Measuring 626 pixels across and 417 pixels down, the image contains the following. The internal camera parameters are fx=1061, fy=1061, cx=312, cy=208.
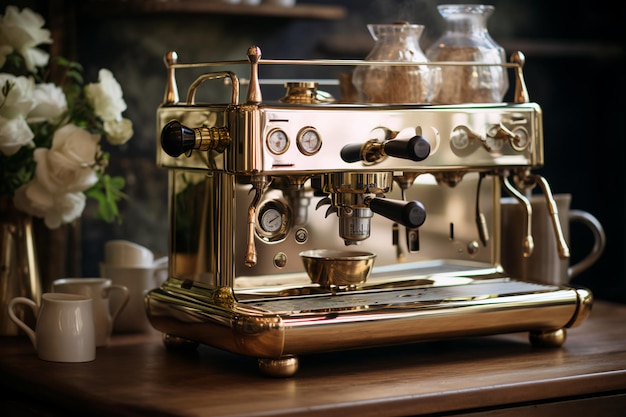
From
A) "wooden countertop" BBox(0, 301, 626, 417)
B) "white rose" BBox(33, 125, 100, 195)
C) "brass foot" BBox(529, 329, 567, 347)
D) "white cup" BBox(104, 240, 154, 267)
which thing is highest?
"white rose" BBox(33, 125, 100, 195)

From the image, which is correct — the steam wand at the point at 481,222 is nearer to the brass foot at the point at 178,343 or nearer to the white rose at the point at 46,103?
the brass foot at the point at 178,343

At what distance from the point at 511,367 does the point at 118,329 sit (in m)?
0.63

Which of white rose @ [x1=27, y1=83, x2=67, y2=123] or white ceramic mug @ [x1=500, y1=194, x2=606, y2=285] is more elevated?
white rose @ [x1=27, y1=83, x2=67, y2=123]

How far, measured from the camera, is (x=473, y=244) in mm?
1602

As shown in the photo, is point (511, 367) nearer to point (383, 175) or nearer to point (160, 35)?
point (383, 175)

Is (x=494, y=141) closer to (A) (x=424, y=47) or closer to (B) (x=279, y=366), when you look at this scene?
(B) (x=279, y=366)

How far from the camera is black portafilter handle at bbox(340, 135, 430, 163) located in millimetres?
1300

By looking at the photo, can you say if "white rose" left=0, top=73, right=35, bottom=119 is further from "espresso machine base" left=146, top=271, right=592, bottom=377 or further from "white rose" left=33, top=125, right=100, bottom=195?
"espresso machine base" left=146, top=271, right=592, bottom=377

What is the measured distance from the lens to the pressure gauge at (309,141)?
1351 mm

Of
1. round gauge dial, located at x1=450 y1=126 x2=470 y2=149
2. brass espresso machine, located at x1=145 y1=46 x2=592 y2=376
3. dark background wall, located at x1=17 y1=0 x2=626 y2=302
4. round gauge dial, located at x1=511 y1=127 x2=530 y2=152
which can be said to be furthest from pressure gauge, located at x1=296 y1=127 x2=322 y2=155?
dark background wall, located at x1=17 y1=0 x2=626 y2=302

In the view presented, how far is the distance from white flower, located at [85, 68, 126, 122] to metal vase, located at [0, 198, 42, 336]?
0.20m

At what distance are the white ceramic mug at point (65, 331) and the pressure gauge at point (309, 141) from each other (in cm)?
38

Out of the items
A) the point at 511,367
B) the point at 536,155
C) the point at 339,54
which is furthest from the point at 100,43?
the point at 511,367

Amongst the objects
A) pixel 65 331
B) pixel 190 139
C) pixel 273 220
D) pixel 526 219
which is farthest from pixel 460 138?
pixel 65 331
